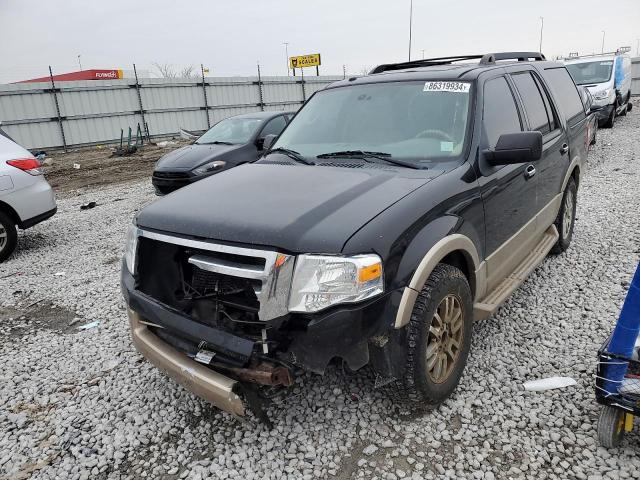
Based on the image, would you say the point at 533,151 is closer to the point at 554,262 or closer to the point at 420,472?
the point at 420,472

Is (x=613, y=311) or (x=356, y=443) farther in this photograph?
(x=613, y=311)

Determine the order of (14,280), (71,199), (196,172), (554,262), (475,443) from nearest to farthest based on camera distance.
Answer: (475,443) → (554,262) → (14,280) → (196,172) → (71,199)

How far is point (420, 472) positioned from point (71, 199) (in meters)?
10.6

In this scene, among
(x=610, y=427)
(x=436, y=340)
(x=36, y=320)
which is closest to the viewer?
(x=610, y=427)

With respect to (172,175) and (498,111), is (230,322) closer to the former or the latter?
(498,111)

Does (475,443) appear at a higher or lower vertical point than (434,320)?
lower

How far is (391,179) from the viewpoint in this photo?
2740mm

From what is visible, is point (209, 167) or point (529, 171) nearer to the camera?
point (529, 171)

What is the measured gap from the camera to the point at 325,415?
276cm

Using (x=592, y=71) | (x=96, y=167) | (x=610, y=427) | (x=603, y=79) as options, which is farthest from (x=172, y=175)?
(x=592, y=71)

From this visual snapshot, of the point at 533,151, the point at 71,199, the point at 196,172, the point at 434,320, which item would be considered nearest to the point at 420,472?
the point at 434,320

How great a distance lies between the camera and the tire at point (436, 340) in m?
2.38

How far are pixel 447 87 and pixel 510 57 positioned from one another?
1357mm

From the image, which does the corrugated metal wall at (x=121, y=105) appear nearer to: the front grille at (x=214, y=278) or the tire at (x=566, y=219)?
the tire at (x=566, y=219)
